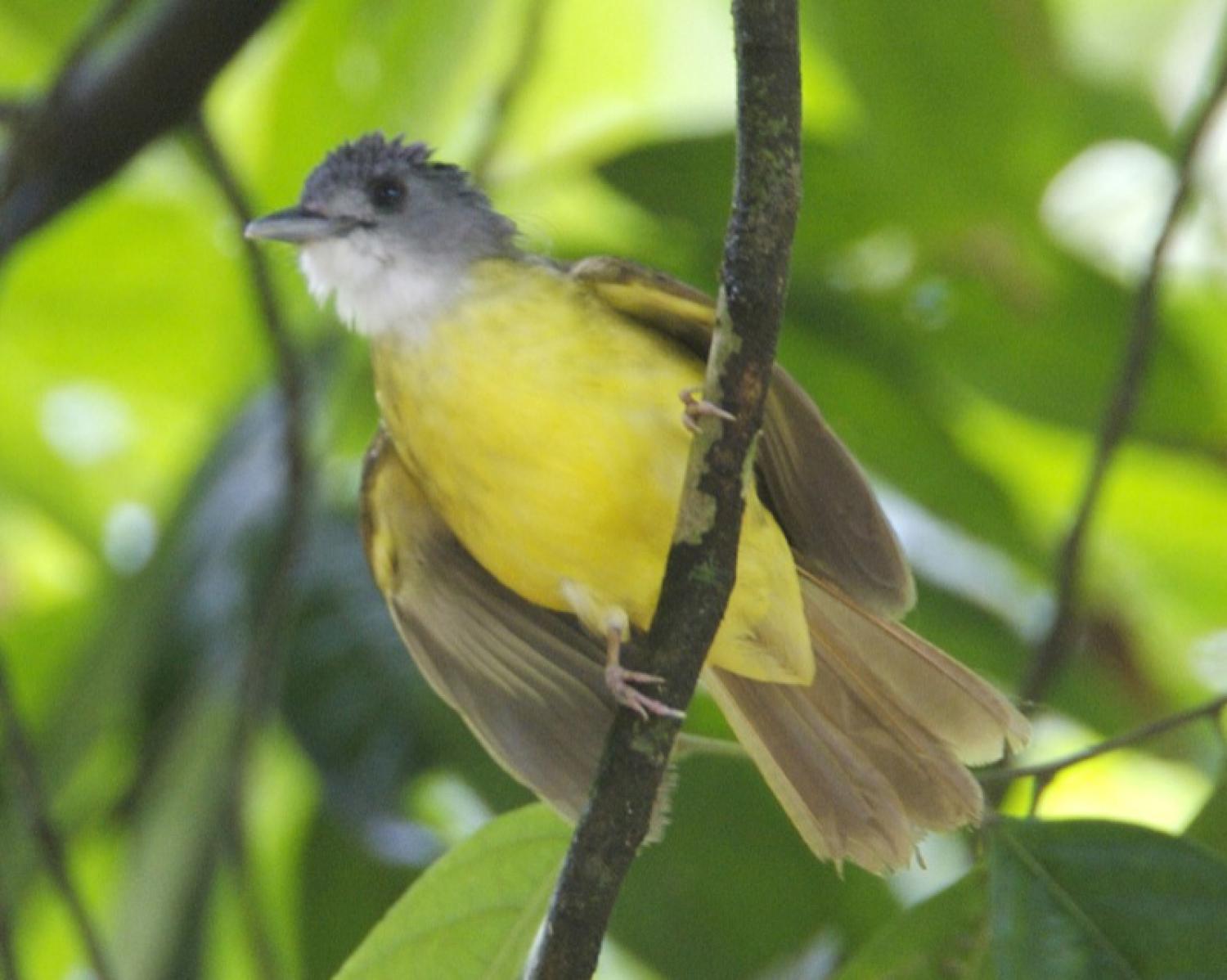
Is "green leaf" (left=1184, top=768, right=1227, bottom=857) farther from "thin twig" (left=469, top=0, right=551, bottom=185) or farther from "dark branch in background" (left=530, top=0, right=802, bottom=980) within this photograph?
"thin twig" (left=469, top=0, right=551, bottom=185)

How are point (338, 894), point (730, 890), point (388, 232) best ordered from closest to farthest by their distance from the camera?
point (388, 232), point (730, 890), point (338, 894)

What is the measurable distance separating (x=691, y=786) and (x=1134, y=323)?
93 cm

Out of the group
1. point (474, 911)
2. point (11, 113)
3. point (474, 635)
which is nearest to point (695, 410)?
point (474, 911)

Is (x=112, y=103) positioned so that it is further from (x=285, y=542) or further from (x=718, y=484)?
(x=718, y=484)

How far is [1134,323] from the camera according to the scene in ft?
9.18

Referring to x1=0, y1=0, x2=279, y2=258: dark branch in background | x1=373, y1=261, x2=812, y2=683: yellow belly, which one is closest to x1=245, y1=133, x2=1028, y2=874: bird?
x1=373, y1=261, x2=812, y2=683: yellow belly

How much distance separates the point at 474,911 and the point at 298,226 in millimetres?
1008

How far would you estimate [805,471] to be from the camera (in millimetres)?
2438

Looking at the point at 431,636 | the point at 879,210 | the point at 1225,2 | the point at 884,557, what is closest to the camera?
the point at 884,557

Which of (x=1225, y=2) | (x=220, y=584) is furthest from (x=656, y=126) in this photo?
(x=220, y=584)

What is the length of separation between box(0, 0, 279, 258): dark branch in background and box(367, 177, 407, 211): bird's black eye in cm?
33

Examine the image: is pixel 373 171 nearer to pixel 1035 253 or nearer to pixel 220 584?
pixel 220 584

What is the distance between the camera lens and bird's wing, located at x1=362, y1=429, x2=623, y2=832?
106 inches

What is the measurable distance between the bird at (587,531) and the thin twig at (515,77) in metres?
0.35
